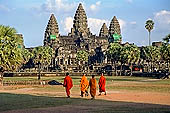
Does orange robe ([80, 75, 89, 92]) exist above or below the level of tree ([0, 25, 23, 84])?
below

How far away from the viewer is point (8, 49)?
166 feet

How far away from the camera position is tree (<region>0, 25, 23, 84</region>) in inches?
1972

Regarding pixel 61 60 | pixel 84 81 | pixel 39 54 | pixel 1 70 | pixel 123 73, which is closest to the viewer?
pixel 84 81

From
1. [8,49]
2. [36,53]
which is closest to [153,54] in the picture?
[36,53]

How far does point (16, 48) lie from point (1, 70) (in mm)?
4214

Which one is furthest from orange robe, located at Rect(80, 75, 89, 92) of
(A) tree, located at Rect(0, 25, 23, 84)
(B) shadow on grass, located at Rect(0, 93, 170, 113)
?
(A) tree, located at Rect(0, 25, 23, 84)

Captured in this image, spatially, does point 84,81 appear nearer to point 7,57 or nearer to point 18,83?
point 7,57

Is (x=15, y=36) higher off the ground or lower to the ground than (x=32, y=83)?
higher

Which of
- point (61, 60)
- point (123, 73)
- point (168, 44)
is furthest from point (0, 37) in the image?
point (61, 60)

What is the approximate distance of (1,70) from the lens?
53.4 metres

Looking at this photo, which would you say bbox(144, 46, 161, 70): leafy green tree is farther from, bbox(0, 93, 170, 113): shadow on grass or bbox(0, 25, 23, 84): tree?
bbox(0, 93, 170, 113): shadow on grass

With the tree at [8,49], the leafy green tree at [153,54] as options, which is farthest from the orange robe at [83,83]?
the leafy green tree at [153,54]

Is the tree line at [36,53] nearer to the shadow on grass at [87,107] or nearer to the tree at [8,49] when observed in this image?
the tree at [8,49]

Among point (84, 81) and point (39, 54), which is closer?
point (84, 81)
